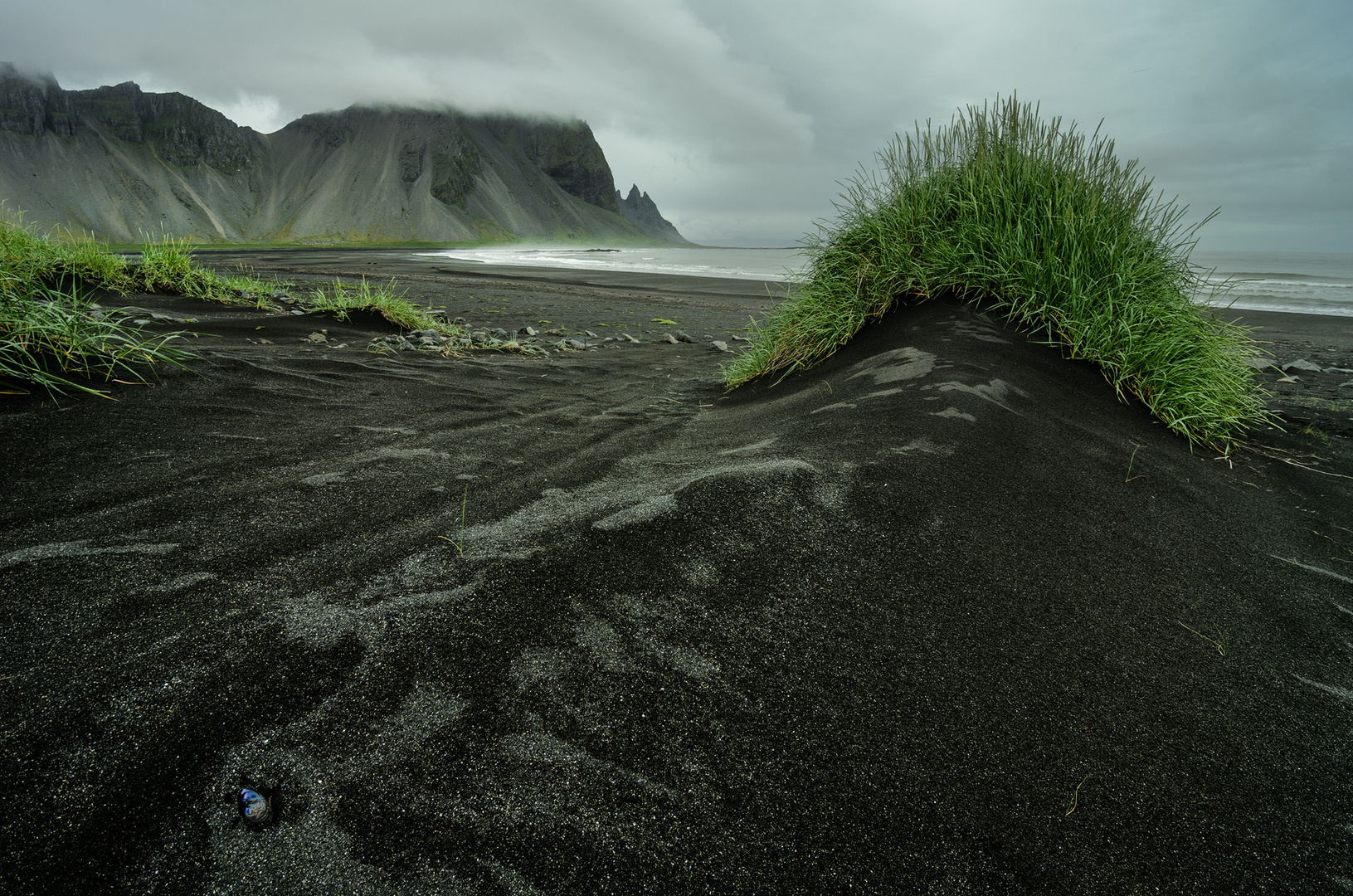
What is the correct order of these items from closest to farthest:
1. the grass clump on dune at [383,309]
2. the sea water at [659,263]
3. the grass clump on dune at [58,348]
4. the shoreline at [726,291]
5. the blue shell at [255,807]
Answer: the blue shell at [255,807], the grass clump on dune at [58,348], the grass clump on dune at [383,309], the shoreline at [726,291], the sea water at [659,263]

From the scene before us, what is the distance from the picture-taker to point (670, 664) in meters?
1.21

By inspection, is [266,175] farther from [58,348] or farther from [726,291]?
[58,348]

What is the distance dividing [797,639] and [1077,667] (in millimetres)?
641

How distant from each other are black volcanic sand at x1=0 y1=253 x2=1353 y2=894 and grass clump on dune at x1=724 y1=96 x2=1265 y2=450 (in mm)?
899

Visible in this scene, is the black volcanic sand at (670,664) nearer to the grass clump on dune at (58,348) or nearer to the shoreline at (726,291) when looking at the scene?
the grass clump on dune at (58,348)

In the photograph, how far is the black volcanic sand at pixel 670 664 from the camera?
88cm

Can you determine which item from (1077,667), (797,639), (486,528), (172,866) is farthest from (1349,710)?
(172,866)

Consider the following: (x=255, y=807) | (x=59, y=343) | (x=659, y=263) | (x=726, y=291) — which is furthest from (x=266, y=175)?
(x=255, y=807)

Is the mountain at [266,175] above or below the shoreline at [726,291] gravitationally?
above

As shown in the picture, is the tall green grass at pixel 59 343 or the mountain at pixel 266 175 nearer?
the tall green grass at pixel 59 343

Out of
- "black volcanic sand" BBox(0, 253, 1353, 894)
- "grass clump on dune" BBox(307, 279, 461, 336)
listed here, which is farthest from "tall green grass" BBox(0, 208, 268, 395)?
"grass clump on dune" BBox(307, 279, 461, 336)

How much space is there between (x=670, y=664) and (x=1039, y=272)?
10.8ft

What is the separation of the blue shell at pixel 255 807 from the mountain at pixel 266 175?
327 ft

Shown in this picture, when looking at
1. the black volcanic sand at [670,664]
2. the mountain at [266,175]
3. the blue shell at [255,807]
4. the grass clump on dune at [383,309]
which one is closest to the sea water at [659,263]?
the black volcanic sand at [670,664]
